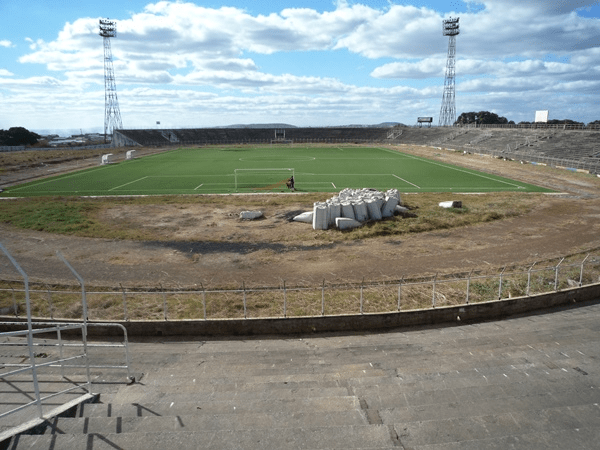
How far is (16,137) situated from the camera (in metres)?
122

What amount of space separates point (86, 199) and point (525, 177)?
2058 inches

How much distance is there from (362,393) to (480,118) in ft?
607

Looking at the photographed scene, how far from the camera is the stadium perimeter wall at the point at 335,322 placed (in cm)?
1406

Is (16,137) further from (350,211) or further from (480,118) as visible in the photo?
(480,118)

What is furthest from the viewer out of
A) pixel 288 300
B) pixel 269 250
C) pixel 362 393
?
pixel 269 250

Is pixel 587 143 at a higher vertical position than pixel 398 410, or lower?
higher

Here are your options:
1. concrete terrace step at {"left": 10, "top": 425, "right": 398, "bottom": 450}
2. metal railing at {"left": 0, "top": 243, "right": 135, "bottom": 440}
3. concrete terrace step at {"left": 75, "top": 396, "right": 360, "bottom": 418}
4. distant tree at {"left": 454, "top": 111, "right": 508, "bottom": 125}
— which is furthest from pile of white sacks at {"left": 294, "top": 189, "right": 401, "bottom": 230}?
distant tree at {"left": 454, "top": 111, "right": 508, "bottom": 125}

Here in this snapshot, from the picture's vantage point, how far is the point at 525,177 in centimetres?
5350

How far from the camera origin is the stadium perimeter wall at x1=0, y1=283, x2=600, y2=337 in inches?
554

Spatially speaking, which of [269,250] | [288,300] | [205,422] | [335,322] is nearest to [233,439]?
[205,422]

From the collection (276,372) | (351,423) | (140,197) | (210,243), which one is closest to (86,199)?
(140,197)

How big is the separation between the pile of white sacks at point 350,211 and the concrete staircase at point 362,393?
586 inches

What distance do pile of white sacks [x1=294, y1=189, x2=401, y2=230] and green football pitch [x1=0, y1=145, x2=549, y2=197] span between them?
15091 millimetres

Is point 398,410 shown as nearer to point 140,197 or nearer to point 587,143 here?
point 140,197
